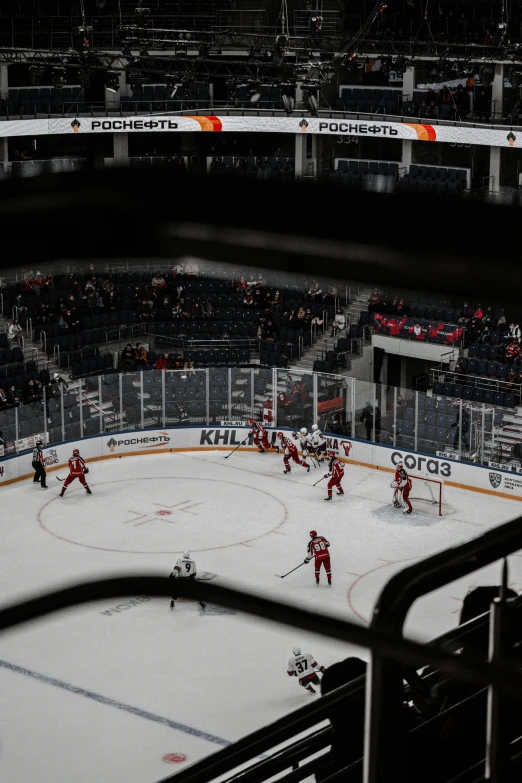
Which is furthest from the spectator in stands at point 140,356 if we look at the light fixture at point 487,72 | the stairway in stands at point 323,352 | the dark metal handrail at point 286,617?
the dark metal handrail at point 286,617

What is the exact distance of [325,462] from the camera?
80.8 feet

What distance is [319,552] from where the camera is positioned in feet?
55.6

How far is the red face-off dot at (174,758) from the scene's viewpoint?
1218 centimetres

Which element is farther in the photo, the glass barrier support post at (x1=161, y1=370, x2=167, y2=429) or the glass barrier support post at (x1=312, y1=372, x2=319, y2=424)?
the glass barrier support post at (x1=161, y1=370, x2=167, y2=429)

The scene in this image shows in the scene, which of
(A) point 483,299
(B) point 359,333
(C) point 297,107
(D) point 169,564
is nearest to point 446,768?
(A) point 483,299

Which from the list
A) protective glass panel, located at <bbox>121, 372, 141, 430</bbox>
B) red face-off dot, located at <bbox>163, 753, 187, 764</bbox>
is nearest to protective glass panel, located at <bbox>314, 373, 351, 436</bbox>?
protective glass panel, located at <bbox>121, 372, 141, 430</bbox>

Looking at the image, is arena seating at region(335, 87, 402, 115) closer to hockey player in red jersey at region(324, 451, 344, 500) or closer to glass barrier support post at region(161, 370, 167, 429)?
glass barrier support post at region(161, 370, 167, 429)

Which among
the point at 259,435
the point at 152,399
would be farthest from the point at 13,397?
the point at 259,435

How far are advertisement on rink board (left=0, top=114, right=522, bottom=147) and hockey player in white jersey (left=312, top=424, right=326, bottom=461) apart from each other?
8832mm

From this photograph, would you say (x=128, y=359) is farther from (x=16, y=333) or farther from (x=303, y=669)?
(x=303, y=669)

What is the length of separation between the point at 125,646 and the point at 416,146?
2244cm

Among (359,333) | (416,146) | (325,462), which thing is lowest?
(325,462)

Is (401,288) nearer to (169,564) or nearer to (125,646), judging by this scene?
(125,646)

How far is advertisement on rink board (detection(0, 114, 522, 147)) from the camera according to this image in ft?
93.4
